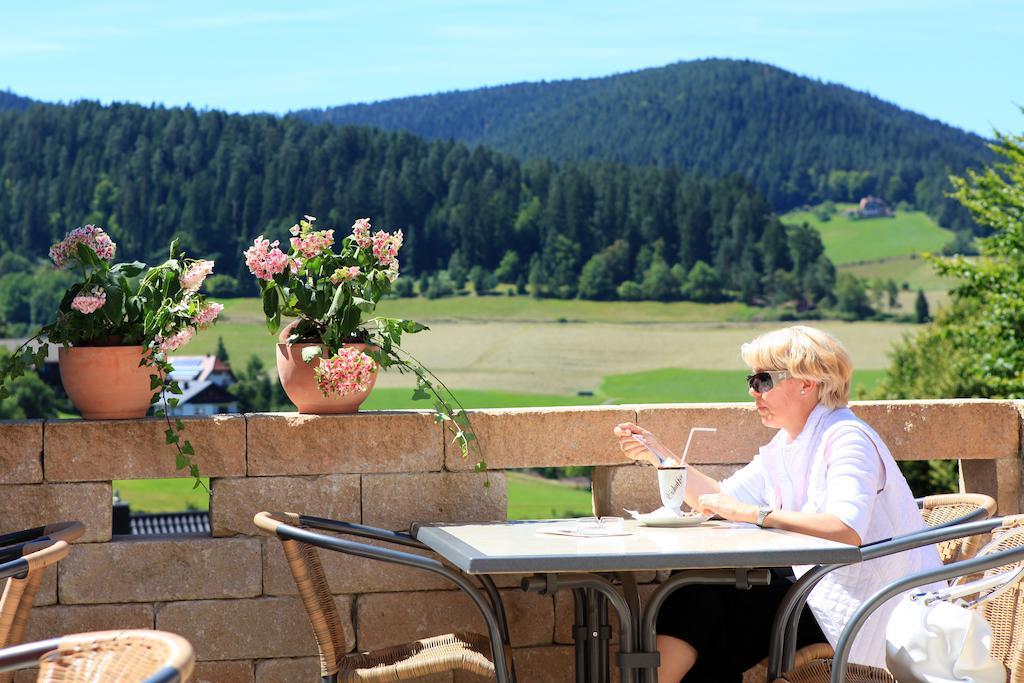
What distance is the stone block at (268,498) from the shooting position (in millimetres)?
3146

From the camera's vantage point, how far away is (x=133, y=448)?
3.11 meters

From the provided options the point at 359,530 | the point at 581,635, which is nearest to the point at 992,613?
the point at 581,635

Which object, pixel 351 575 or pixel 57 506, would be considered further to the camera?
pixel 351 575

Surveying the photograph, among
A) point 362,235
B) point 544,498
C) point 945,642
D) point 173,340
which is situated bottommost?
point 544,498

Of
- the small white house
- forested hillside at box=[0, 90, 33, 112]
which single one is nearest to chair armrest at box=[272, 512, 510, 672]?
the small white house

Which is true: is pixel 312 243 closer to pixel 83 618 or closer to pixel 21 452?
pixel 21 452

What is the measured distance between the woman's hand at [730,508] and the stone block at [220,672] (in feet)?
4.27

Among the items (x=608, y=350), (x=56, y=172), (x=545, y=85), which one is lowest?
(x=608, y=350)

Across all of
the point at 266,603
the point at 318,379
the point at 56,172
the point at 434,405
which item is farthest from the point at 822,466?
the point at 56,172

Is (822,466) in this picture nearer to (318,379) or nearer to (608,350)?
(318,379)

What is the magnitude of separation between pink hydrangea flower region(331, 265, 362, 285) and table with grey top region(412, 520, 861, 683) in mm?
738

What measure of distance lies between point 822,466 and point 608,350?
70.4m

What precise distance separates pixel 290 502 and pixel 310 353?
394mm

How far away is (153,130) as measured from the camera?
2832 inches
